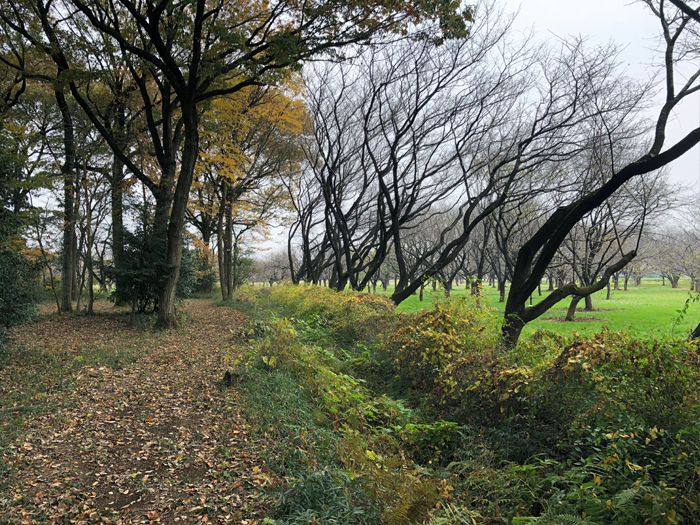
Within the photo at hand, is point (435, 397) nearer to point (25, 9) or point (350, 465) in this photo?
point (350, 465)

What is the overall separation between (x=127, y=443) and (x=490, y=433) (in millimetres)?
3673

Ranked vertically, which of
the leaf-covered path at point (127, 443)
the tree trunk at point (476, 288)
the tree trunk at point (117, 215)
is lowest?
the leaf-covered path at point (127, 443)

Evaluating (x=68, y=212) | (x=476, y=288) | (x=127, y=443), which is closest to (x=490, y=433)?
(x=476, y=288)

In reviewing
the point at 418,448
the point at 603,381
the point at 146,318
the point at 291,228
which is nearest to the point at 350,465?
the point at 418,448

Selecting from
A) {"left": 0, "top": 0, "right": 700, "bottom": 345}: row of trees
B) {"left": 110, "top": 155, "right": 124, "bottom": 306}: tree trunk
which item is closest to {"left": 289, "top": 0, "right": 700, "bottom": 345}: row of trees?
{"left": 0, "top": 0, "right": 700, "bottom": 345}: row of trees

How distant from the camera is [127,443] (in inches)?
145

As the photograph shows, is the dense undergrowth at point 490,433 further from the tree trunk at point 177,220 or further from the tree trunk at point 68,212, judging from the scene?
the tree trunk at point 68,212

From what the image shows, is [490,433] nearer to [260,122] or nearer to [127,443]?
[127,443]

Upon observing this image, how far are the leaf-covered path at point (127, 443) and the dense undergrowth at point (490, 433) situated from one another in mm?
388

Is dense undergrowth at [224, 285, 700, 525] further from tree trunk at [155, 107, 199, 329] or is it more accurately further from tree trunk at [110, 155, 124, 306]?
tree trunk at [110, 155, 124, 306]

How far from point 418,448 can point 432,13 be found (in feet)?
26.5

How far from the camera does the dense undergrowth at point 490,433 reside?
2.50 meters

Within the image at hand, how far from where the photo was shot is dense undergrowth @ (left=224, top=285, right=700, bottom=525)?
2.50 m

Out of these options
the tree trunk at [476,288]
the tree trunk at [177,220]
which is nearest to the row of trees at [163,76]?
the tree trunk at [177,220]
